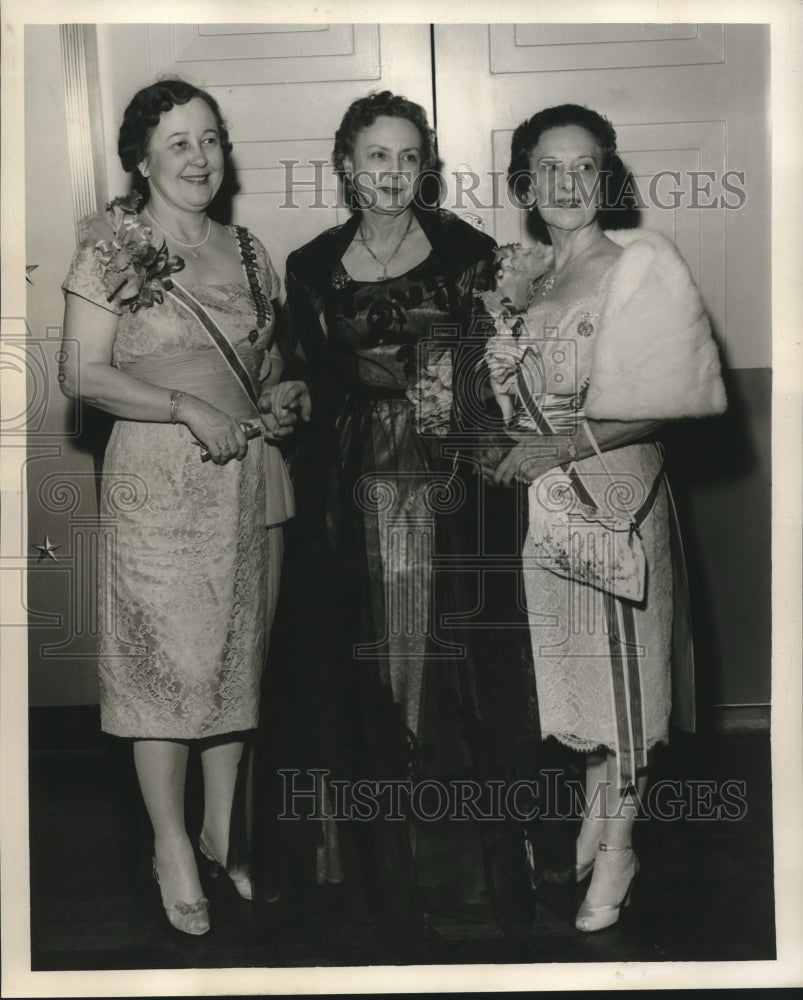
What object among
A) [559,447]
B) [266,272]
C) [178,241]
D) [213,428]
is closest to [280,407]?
[213,428]

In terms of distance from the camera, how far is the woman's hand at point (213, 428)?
2.46 meters

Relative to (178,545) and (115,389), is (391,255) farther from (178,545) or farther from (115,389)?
(178,545)

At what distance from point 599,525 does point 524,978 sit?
1.06 meters

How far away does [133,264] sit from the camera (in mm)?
2465

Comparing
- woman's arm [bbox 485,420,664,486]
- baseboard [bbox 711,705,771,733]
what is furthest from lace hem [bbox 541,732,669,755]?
woman's arm [bbox 485,420,664,486]

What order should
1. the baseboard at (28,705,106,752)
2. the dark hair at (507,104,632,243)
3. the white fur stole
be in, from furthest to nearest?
the baseboard at (28,705,106,752) < the dark hair at (507,104,632,243) < the white fur stole

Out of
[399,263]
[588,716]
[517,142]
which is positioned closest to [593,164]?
[517,142]

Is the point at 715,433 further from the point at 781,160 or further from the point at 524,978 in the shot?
the point at 524,978

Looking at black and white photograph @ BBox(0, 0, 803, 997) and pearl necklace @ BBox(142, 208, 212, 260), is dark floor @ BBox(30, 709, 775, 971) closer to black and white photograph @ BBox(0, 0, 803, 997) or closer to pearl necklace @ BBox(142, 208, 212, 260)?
Result: black and white photograph @ BBox(0, 0, 803, 997)

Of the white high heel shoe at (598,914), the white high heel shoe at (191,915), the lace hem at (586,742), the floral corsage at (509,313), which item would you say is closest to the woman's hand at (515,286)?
the floral corsage at (509,313)

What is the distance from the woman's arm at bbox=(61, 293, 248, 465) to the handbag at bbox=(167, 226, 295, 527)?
87 millimetres

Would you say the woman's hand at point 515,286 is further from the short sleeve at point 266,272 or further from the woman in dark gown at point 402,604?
the short sleeve at point 266,272

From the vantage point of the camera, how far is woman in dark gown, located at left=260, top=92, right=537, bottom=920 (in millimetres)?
2584

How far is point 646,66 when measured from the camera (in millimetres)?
2617
